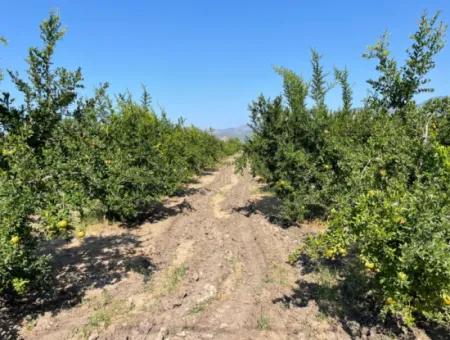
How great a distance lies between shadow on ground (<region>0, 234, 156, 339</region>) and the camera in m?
6.24

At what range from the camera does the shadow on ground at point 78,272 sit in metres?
6.24

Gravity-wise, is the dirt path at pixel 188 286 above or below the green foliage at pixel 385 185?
below

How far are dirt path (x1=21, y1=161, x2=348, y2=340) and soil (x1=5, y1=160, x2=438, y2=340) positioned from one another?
17mm

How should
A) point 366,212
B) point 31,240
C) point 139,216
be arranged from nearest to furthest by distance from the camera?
1. point 366,212
2. point 31,240
3. point 139,216

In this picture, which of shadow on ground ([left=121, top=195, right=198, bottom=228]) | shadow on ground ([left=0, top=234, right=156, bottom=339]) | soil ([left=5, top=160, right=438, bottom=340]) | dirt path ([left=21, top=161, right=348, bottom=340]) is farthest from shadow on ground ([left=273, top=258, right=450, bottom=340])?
shadow on ground ([left=121, top=195, right=198, bottom=228])

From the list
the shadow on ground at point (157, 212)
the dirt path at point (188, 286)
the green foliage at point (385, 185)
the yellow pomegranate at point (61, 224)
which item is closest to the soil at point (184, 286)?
the dirt path at point (188, 286)

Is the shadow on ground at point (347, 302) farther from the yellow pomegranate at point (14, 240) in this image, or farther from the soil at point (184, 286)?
the yellow pomegranate at point (14, 240)

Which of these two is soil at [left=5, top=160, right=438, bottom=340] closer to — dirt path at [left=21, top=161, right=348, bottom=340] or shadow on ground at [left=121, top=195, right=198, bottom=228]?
dirt path at [left=21, top=161, right=348, bottom=340]

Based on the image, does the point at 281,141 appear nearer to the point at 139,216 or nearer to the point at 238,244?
the point at 238,244

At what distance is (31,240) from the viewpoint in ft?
19.5

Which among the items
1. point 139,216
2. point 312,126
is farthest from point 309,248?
point 139,216

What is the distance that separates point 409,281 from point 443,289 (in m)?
0.39

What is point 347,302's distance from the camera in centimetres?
642

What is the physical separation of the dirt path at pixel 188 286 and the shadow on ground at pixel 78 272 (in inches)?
1.7
